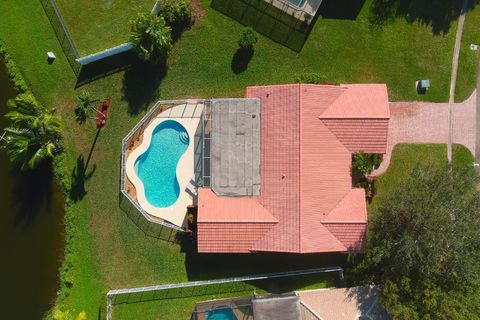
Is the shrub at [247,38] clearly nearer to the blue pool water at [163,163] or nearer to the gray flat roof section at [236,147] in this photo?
the gray flat roof section at [236,147]

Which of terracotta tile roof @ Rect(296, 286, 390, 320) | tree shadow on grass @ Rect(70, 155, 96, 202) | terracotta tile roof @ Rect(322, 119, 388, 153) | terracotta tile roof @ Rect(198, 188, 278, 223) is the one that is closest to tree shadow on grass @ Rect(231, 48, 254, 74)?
terracotta tile roof @ Rect(322, 119, 388, 153)

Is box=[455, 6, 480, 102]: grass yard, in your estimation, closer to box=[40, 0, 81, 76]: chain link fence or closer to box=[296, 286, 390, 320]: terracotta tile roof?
box=[296, 286, 390, 320]: terracotta tile roof

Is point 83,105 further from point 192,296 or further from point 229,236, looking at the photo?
point 192,296

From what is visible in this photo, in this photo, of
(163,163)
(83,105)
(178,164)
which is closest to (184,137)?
(178,164)

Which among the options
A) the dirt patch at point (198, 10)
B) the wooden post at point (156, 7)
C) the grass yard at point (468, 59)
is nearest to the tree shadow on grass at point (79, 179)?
the wooden post at point (156, 7)

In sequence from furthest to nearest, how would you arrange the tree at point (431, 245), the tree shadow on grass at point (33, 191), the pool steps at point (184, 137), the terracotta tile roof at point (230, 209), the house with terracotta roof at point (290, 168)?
1. the tree shadow on grass at point (33, 191)
2. the pool steps at point (184, 137)
3. the terracotta tile roof at point (230, 209)
4. the house with terracotta roof at point (290, 168)
5. the tree at point (431, 245)
